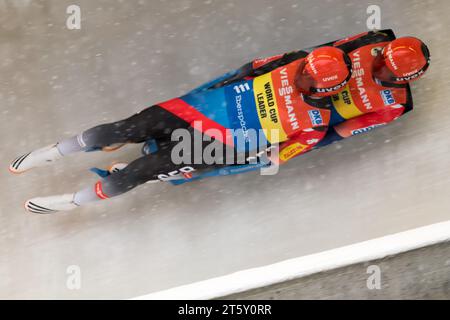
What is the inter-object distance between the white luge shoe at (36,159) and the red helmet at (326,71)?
1.75 metres

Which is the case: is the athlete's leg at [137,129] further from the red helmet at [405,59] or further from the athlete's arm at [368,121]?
the red helmet at [405,59]

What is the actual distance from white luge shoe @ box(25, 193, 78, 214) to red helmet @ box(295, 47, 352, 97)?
181cm

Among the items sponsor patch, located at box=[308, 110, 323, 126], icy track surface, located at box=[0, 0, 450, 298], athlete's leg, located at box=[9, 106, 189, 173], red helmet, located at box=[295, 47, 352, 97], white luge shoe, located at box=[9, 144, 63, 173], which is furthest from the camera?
icy track surface, located at box=[0, 0, 450, 298]

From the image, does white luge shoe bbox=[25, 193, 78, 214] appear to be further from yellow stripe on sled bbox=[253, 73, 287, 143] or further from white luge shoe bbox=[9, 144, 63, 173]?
yellow stripe on sled bbox=[253, 73, 287, 143]

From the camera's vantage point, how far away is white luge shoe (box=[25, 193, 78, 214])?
3.67 m

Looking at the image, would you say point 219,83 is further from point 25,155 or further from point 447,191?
point 447,191

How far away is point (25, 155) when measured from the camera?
3711 millimetres

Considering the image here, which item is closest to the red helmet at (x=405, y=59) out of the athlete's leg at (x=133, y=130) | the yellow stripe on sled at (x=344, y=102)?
the yellow stripe on sled at (x=344, y=102)

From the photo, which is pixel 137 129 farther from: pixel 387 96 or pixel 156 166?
pixel 387 96

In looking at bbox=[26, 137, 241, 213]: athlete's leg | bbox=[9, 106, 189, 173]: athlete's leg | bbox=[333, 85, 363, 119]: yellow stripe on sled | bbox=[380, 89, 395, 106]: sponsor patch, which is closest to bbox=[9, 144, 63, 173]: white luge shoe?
bbox=[9, 106, 189, 173]: athlete's leg

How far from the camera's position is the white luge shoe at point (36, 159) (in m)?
3.60

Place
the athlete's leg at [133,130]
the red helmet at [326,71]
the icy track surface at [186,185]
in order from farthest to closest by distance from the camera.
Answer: the icy track surface at [186,185] < the athlete's leg at [133,130] < the red helmet at [326,71]
